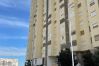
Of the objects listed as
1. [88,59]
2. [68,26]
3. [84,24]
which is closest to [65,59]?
[88,59]

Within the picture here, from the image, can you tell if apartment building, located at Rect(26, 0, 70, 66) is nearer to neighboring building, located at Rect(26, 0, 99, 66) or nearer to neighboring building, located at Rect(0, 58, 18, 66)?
neighboring building, located at Rect(26, 0, 99, 66)

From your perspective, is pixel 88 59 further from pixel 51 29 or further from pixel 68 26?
pixel 51 29

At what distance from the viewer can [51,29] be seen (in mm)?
61125

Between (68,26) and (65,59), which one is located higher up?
(68,26)

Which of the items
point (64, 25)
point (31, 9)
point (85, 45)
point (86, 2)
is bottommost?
point (85, 45)

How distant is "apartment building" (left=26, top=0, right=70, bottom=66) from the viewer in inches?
2104

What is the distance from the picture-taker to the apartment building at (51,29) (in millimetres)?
53434

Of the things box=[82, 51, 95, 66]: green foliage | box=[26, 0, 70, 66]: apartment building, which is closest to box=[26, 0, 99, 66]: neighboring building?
box=[26, 0, 70, 66]: apartment building

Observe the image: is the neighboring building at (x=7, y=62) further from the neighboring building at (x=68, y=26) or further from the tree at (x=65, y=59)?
the tree at (x=65, y=59)

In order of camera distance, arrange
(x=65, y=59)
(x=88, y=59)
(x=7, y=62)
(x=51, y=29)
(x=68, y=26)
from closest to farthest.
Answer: (x=88, y=59), (x=65, y=59), (x=68, y=26), (x=51, y=29), (x=7, y=62)

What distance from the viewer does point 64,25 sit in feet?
174

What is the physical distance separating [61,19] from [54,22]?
6.70 meters

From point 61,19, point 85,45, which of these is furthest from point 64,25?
point 85,45

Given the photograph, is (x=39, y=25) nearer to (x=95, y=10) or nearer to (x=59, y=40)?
(x=59, y=40)
